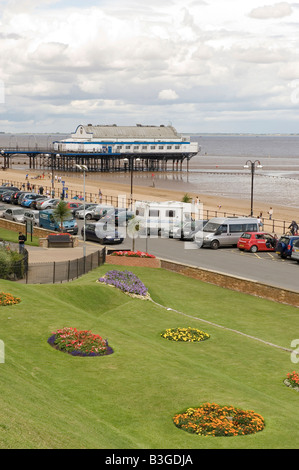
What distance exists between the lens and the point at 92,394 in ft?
46.1

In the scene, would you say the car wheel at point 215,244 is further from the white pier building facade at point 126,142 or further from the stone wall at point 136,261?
the white pier building facade at point 126,142

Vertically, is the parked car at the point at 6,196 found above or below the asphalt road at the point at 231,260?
above

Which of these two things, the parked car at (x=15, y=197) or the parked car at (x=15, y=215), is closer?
the parked car at (x=15, y=215)

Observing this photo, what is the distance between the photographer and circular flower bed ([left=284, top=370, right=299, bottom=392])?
644 inches

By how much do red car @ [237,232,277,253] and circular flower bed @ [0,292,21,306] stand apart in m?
20.9

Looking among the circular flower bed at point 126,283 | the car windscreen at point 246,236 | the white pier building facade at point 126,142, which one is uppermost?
the white pier building facade at point 126,142

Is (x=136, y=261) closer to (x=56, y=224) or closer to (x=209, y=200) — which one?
(x=56, y=224)

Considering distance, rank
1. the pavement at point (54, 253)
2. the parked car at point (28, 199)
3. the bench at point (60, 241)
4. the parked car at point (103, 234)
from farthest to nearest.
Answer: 1. the parked car at point (28, 199)
2. the parked car at point (103, 234)
3. the bench at point (60, 241)
4. the pavement at point (54, 253)

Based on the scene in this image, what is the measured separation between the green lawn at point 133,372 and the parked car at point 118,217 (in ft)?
66.2

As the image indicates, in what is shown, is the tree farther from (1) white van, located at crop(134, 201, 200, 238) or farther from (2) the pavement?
(1) white van, located at crop(134, 201, 200, 238)

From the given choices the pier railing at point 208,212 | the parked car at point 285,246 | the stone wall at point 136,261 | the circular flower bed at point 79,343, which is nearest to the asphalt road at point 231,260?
the parked car at point 285,246

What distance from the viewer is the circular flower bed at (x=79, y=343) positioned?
1689 cm

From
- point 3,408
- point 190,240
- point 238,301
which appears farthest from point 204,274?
point 3,408

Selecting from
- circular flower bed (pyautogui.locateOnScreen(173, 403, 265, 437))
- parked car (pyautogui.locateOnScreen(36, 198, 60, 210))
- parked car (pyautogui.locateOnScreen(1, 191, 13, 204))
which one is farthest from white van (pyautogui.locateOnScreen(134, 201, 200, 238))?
circular flower bed (pyautogui.locateOnScreen(173, 403, 265, 437))
